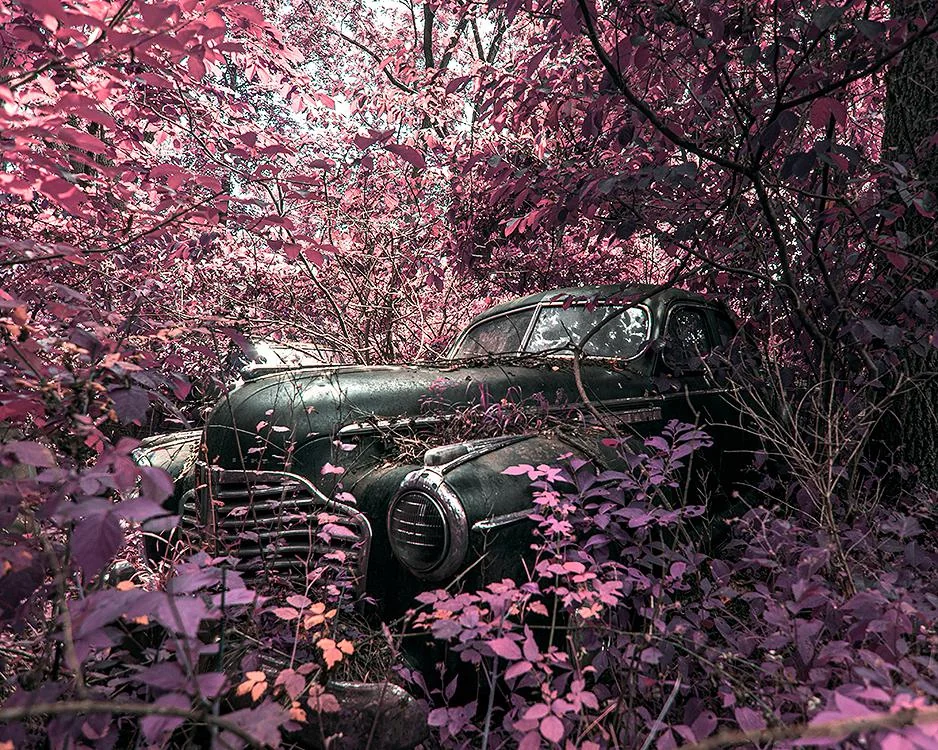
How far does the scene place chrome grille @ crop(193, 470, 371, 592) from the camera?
2.56 metres

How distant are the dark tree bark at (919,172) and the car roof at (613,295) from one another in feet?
3.93

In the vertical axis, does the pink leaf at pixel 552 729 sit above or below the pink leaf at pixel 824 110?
below

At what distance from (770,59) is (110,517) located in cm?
301

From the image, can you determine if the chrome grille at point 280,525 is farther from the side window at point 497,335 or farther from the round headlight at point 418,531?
the side window at point 497,335

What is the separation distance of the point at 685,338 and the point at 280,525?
8.48ft

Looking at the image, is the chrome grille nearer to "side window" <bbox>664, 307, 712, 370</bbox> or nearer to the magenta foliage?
the magenta foliage

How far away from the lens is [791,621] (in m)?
2.03

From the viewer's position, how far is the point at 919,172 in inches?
155

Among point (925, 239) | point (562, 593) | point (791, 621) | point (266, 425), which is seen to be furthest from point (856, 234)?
point (266, 425)

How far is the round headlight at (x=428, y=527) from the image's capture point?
2.25m

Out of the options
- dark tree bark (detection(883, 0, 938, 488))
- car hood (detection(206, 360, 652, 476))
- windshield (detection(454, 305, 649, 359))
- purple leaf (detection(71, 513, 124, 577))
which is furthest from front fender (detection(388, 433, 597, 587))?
dark tree bark (detection(883, 0, 938, 488))

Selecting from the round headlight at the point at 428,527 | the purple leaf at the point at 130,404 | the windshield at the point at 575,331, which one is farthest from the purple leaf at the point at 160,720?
the windshield at the point at 575,331

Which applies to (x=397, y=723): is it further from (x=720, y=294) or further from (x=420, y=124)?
(x=420, y=124)

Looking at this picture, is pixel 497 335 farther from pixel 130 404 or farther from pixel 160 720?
pixel 160 720
